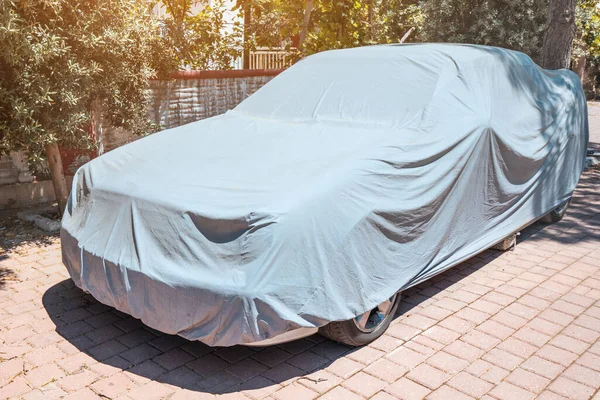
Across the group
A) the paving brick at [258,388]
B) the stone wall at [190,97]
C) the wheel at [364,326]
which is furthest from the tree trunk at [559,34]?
the paving brick at [258,388]

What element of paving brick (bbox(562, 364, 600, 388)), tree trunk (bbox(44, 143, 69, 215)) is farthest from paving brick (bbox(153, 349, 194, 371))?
tree trunk (bbox(44, 143, 69, 215))

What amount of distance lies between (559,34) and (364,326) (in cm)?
672

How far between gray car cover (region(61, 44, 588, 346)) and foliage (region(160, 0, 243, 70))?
3.45 m

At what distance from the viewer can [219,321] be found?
3.43 m

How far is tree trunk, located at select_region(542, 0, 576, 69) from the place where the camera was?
8891 mm

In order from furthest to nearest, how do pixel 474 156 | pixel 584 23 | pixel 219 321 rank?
pixel 584 23 < pixel 474 156 < pixel 219 321

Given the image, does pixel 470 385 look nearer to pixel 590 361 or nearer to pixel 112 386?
pixel 590 361

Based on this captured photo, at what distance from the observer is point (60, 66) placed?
18.7 feet

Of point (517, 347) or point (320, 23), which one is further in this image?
point (320, 23)

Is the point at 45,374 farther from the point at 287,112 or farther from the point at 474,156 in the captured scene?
the point at 474,156

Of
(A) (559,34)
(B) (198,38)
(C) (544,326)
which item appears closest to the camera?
(C) (544,326)

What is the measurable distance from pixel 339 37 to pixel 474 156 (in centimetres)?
732

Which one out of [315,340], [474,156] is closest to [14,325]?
[315,340]

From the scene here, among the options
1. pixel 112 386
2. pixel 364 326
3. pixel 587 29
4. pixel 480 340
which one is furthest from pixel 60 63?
pixel 587 29
